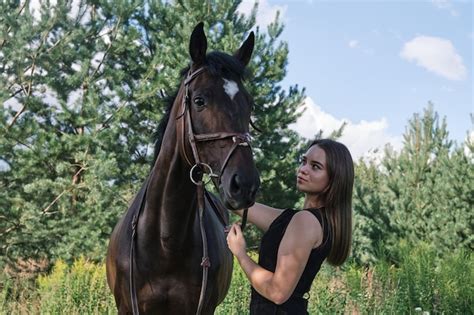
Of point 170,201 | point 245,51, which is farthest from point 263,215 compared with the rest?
point 245,51

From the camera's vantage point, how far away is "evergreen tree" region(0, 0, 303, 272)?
11.4 meters

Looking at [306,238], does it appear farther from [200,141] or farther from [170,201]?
[170,201]

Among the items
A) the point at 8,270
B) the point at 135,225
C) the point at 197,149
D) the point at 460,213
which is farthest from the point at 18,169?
the point at 460,213

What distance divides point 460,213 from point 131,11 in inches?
404

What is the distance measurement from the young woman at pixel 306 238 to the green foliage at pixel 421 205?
440 inches

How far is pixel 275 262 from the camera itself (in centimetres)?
241

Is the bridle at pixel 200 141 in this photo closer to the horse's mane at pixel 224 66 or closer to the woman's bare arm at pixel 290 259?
the horse's mane at pixel 224 66

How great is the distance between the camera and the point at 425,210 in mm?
15383

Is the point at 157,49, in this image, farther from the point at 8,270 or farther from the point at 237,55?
the point at 237,55

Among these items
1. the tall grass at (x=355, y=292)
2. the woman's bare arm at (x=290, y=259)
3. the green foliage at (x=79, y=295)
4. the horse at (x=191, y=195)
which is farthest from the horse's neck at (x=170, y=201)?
the green foliage at (x=79, y=295)

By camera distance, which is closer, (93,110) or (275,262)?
(275,262)

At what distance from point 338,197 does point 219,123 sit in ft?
2.20

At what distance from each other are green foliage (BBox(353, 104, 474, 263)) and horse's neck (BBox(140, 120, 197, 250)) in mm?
10728

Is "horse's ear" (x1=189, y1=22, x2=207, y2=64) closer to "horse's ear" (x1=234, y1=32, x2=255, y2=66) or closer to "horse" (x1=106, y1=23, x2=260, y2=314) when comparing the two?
"horse" (x1=106, y1=23, x2=260, y2=314)
